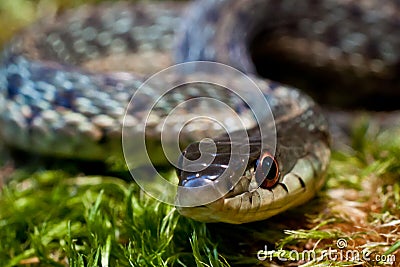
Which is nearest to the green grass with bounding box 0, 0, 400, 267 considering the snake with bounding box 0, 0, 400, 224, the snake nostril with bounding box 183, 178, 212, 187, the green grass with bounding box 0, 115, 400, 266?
the green grass with bounding box 0, 115, 400, 266

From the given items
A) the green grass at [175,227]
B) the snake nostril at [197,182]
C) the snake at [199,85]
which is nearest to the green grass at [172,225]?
the green grass at [175,227]

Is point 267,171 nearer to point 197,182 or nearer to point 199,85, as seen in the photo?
point 197,182

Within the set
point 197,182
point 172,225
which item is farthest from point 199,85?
point 197,182

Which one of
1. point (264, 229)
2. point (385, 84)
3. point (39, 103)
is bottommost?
point (385, 84)

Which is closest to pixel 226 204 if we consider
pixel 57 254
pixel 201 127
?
pixel 57 254

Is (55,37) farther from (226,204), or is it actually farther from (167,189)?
(226,204)

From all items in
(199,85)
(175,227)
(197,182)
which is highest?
(197,182)

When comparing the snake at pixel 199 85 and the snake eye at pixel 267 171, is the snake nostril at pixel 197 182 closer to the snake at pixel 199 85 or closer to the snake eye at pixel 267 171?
the snake at pixel 199 85
